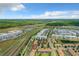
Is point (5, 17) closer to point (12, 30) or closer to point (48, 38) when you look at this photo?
point (12, 30)

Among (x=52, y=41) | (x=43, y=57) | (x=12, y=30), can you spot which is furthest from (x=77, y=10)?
(x=12, y=30)

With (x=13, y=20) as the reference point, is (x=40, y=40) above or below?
below

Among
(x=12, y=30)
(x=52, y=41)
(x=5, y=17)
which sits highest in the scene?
(x=5, y=17)

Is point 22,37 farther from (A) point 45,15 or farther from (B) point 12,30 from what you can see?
(A) point 45,15

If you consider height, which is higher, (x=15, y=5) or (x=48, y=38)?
(x=15, y=5)

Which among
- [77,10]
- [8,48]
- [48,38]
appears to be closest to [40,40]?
[48,38]

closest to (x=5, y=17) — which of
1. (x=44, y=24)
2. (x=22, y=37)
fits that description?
(x=22, y=37)

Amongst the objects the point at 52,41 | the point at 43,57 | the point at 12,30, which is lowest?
the point at 43,57
